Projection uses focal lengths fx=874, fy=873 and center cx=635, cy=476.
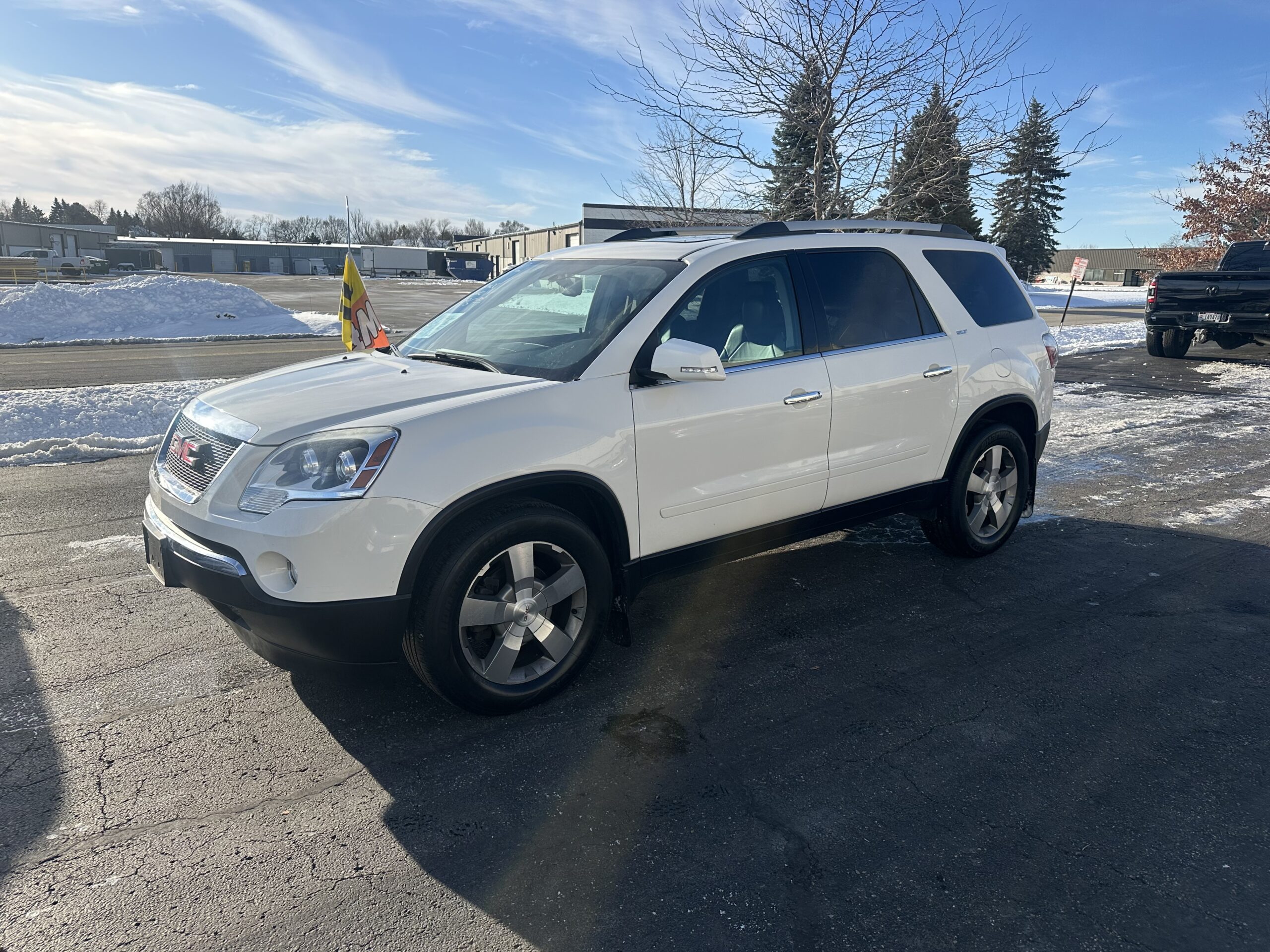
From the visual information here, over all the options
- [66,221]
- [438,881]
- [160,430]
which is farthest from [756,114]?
[66,221]

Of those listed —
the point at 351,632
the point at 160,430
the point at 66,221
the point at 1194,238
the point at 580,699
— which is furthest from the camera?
the point at 66,221

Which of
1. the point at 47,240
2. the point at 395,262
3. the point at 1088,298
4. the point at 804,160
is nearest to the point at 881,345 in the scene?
the point at 804,160

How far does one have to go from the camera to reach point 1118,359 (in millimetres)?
16984

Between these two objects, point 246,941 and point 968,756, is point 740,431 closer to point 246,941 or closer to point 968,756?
point 968,756

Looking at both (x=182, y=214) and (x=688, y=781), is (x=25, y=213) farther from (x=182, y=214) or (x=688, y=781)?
(x=688, y=781)

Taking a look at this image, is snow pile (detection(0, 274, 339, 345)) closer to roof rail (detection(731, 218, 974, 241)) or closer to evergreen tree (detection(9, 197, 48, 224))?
roof rail (detection(731, 218, 974, 241))

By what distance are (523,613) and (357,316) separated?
5.47 m

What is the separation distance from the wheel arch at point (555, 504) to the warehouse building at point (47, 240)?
95.9 meters

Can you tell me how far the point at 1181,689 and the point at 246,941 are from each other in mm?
3730

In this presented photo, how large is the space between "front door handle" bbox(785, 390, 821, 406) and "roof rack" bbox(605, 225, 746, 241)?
999 millimetres

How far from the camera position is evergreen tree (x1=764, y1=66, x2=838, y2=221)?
11.6 metres

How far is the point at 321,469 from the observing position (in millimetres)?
3043

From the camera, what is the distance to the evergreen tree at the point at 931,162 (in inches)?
460

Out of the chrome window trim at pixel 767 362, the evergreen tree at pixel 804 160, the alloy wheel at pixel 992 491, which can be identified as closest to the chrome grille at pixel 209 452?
the chrome window trim at pixel 767 362
